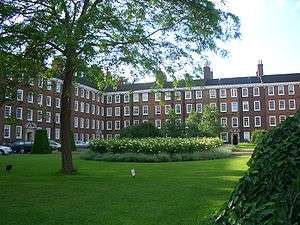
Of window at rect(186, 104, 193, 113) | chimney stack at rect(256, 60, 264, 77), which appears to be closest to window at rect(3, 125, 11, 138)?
window at rect(186, 104, 193, 113)

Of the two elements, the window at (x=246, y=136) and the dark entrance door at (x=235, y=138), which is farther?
the window at (x=246, y=136)

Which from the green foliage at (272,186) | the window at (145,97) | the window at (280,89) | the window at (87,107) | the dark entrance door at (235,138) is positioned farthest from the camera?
the window at (145,97)

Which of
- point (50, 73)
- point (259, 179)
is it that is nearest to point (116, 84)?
point (50, 73)

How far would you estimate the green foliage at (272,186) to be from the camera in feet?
11.0

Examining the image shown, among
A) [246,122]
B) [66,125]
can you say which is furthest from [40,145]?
[246,122]

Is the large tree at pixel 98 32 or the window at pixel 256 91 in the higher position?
the window at pixel 256 91

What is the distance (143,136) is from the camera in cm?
4422

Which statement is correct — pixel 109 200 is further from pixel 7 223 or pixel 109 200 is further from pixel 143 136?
pixel 143 136

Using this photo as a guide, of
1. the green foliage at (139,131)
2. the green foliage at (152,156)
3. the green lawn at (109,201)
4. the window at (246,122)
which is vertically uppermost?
the window at (246,122)

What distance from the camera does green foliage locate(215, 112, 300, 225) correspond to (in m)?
3.37

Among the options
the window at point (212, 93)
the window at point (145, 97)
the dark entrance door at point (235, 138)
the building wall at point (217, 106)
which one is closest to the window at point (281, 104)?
the building wall at point (217, 106)

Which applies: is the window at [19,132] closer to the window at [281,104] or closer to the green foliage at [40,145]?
the green foliage at [40,145]

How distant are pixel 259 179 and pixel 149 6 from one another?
17437 millimetres

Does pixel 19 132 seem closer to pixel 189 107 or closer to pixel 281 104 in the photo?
pixel 189 107
